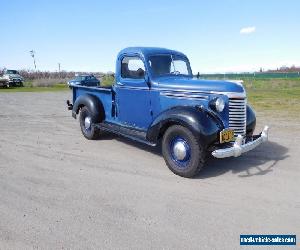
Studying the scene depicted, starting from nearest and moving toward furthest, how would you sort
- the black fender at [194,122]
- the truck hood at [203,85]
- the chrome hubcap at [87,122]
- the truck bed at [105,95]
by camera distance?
the black fender at [194,122]
the truck hood at [203,85]
the truck bed at [105,95]
the chrome hubcap at [87,122]

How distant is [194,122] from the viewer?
526 centimetres

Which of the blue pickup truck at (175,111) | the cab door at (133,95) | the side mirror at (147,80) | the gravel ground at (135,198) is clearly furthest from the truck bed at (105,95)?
the side mirror at (147,80)

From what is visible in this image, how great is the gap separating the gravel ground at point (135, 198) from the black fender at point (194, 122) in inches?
28.3

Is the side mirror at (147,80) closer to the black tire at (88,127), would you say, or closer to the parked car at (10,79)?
the black tire at (88,127)

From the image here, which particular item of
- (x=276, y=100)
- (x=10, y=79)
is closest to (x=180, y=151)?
(x=276, y=100)

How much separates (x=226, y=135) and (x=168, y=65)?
2221 millimetres

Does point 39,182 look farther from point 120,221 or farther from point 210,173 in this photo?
point 210,173

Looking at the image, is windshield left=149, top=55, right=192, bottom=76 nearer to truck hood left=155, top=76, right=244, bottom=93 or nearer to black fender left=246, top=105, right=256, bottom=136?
truck hood left=155, top=76, right=244, bottom=93

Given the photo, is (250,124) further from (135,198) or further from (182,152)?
(135,198)

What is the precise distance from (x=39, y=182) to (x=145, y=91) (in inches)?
103

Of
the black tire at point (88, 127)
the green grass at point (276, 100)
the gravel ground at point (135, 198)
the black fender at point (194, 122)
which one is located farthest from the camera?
the green grass at point (276, 100)

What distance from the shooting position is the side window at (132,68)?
663 cm

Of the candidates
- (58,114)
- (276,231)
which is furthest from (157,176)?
(58,114)

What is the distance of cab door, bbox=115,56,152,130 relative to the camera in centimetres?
653
